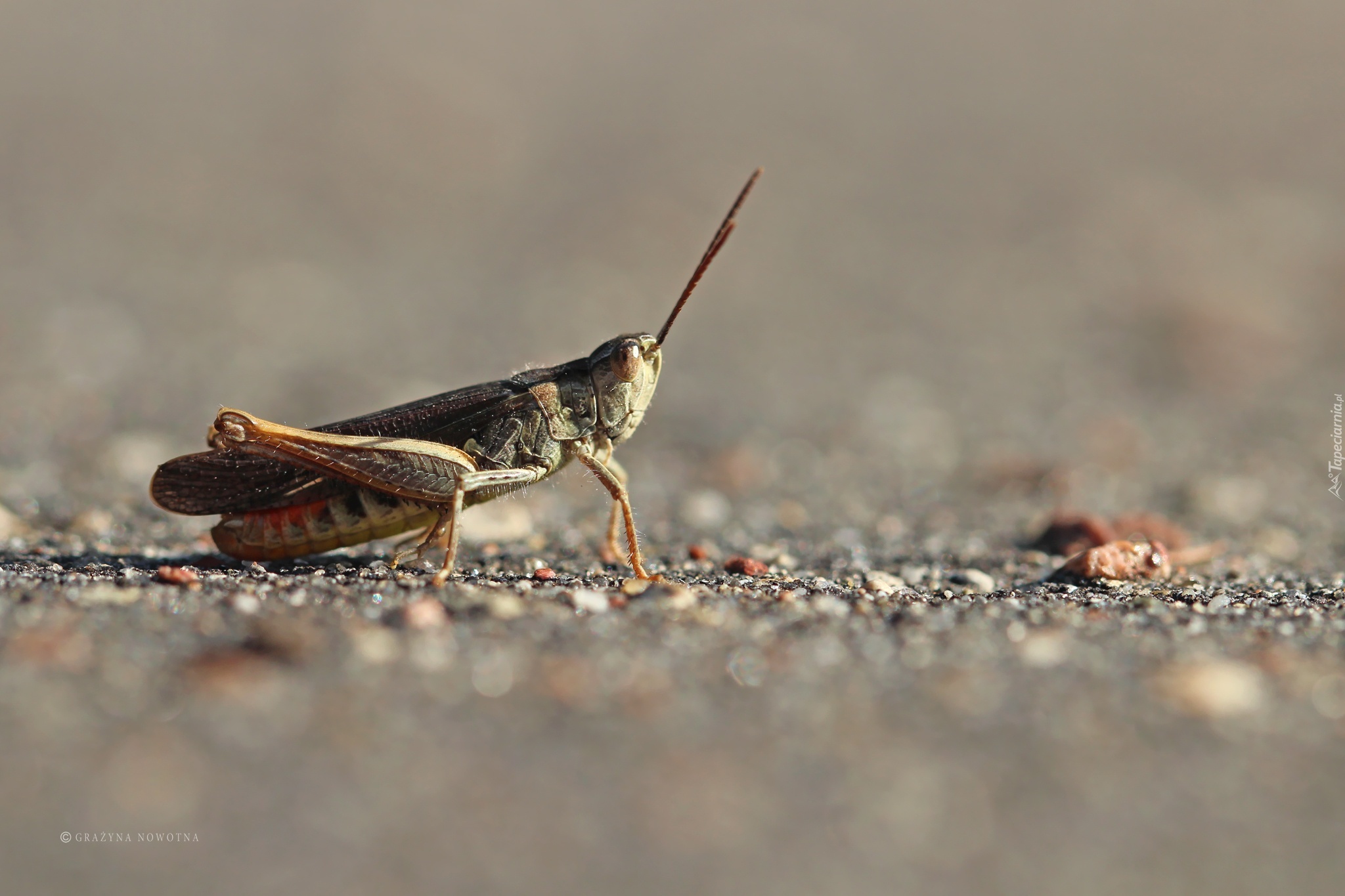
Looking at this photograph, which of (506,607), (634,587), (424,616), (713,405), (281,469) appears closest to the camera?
(424,616)

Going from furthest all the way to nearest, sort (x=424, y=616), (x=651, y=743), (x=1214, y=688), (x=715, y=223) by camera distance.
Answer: (x=715, y=223) → (x=424, y=616) → (x=1214, y=688) → (x=651, y=743)

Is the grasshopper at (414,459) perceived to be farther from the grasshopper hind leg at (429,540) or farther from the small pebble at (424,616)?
the small pebble at (424,616)

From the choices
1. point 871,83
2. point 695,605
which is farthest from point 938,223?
point 695,605

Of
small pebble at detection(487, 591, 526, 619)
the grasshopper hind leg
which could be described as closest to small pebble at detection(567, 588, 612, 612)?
small pebble at detection(487, 591, 526, 619)

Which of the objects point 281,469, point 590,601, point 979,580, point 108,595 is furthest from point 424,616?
point 979,580

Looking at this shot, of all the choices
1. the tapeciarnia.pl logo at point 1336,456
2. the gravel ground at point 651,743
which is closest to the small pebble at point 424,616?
the gravel ground at point 651,743

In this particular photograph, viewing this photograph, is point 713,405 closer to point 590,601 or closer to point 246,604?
point 590,601
